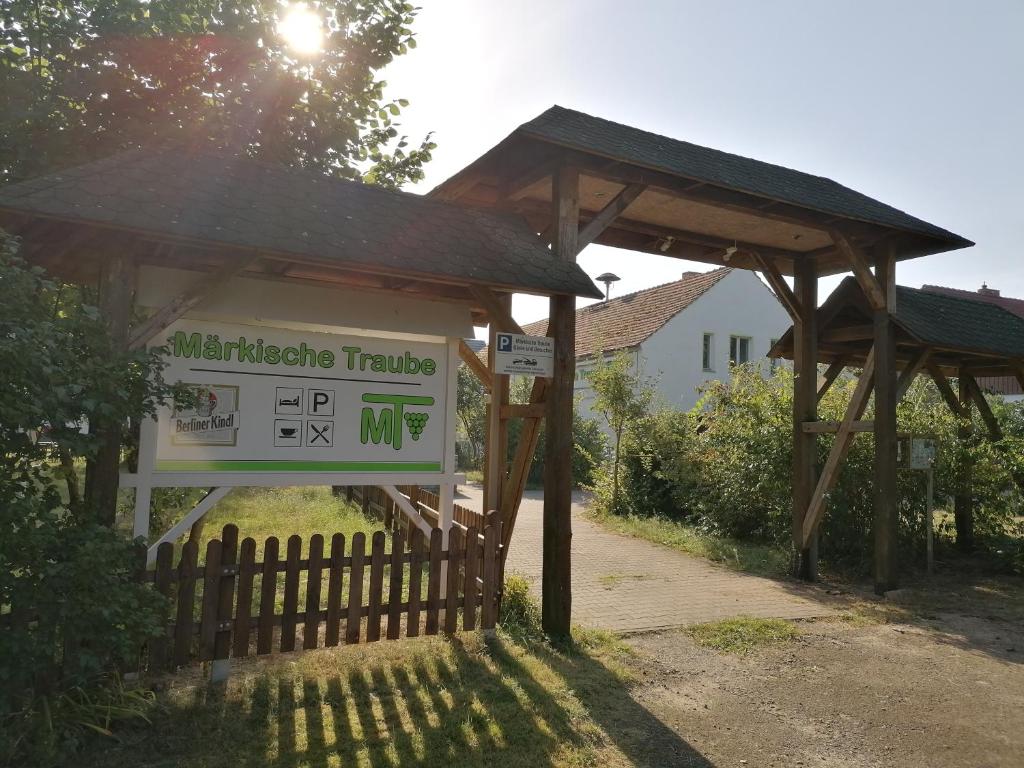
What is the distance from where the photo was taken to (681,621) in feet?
22.7

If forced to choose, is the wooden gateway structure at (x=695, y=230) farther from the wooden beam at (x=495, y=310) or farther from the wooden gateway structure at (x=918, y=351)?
the wooden beam at (x=495, y=310)

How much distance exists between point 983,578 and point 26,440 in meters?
10.9

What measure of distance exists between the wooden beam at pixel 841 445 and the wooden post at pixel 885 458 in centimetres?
18

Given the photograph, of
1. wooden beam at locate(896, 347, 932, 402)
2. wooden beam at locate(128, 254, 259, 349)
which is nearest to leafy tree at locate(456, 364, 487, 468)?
wooden beam at locate(896, 347, 932, 402)

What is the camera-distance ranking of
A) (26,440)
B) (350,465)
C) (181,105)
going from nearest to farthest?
(26,440), (350,465), (181,105)

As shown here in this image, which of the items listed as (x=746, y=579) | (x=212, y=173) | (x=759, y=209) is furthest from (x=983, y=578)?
(x=212, y=173)

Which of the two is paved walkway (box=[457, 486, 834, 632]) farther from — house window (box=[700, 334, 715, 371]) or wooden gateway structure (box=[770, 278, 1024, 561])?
house window (box=[700, 334, 715, 371])

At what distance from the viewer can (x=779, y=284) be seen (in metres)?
9.11

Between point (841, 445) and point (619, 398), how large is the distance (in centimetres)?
628

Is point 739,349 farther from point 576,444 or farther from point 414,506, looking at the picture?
point 414,506

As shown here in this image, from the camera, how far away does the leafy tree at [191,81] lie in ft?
22.2

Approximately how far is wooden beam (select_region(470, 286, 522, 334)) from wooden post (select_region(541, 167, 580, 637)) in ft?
1.35

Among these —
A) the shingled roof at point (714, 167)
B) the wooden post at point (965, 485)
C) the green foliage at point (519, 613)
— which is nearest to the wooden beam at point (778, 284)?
the shingled roof at point (714, 167)

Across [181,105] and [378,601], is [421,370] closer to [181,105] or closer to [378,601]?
[378,601]
